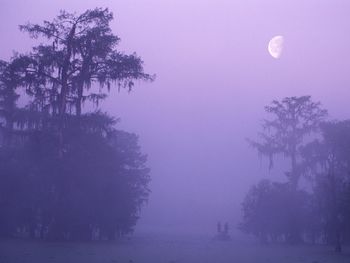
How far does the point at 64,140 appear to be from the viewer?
3262 centimetres

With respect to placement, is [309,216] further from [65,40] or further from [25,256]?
[25,256]

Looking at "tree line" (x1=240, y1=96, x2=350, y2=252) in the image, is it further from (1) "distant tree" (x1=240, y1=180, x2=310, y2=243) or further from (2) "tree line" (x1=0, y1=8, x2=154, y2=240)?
(2) "tree line" (x1=0, y1=8, x2=154, y2=240)

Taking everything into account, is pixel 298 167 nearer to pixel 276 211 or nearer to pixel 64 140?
pixel 276 211

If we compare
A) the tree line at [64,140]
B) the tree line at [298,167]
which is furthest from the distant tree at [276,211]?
the tree line at [64,140]

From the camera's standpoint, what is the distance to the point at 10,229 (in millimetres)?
36344

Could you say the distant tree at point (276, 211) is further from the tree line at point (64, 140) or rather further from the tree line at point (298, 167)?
the tree line at point (64, 140)

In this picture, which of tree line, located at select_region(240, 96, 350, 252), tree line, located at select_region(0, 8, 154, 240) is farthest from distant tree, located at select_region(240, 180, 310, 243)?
tree line, located at select_region(0, 8, 154, 240)

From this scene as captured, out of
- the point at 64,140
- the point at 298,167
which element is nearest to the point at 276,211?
the point at 298,167

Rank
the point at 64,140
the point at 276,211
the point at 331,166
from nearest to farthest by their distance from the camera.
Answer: the point at 64,140 < the point at 331,166 < the point at 276,211

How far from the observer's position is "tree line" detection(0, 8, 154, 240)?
105 ft

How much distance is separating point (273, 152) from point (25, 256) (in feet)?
107

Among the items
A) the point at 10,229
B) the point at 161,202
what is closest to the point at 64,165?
the point at 10,229

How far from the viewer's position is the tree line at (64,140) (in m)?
32.0

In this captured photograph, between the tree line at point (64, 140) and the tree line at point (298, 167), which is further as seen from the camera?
the tree line at point (298, 167)
